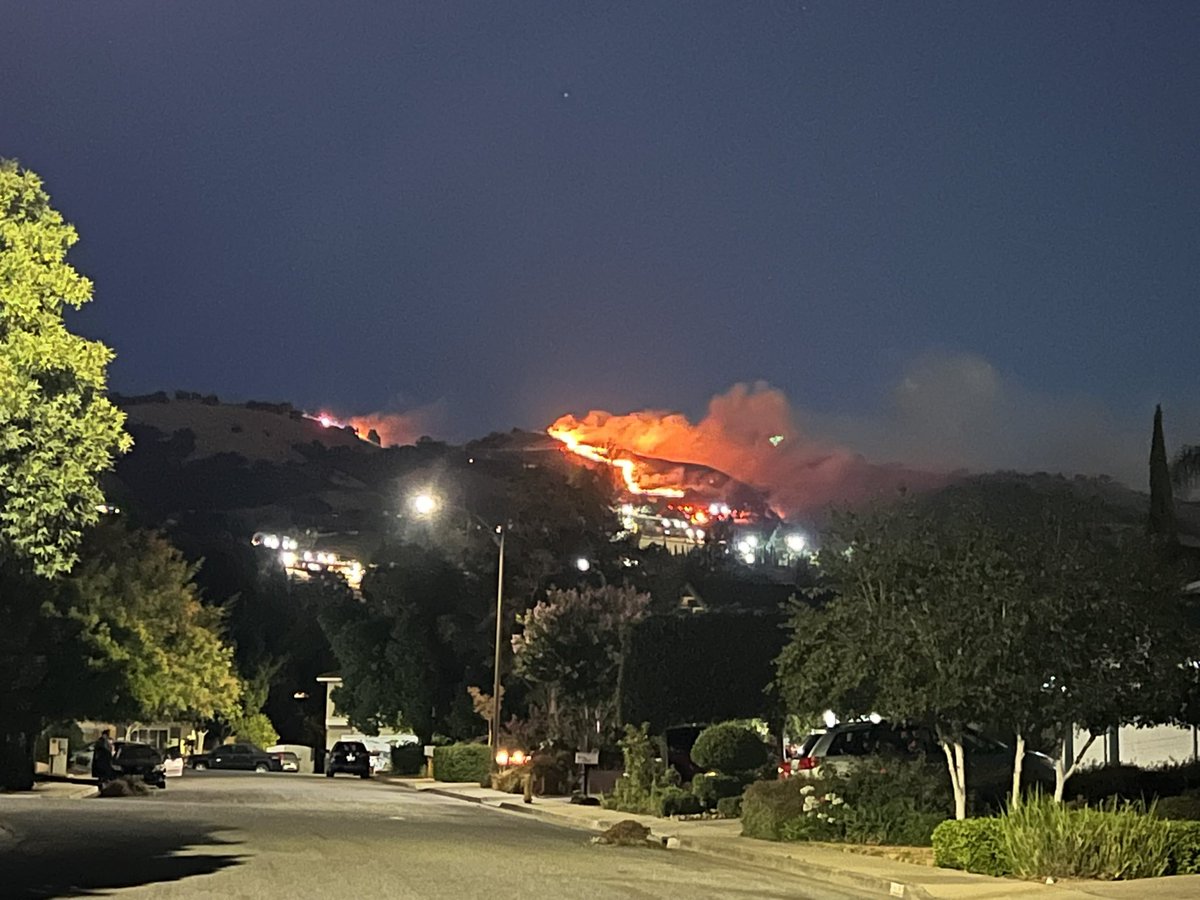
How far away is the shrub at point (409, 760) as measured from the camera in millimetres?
63312

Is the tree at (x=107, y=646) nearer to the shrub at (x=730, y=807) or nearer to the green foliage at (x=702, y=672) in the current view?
the green foliage at (x=702, y=672)

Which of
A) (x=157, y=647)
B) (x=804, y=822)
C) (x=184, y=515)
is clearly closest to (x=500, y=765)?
(x=157, y=647)

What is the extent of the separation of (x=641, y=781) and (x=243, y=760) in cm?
3986

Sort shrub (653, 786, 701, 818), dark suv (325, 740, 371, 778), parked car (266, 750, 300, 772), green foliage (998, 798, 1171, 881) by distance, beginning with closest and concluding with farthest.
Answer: green foliage (998, 798, 1171, 881) → shrub (653, 786, 701, 818) → dark suv (325, 740, 371, 778) → parked car (266, 750, 300, 772)

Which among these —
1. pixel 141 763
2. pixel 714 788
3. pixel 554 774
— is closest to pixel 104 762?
pixel 141 763

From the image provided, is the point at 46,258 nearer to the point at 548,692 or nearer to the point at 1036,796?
the point at 1036,796

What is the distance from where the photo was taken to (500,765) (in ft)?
163

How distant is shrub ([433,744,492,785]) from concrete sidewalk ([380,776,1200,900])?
20.2 m

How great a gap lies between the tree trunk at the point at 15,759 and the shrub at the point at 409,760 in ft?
59.8

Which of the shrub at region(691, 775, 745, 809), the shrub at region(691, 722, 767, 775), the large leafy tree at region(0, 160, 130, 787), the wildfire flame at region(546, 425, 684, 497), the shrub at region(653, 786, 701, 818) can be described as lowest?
the shrub at region(653, 786, 701, 818)

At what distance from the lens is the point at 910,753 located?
27.2 metres

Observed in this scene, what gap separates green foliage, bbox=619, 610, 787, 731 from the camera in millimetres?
41188

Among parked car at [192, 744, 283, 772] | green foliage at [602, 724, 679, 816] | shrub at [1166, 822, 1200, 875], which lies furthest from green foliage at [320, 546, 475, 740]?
shrub at [1166, 822, 1200, 875]

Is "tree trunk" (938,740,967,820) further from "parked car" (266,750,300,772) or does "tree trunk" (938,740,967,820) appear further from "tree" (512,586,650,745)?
"parked car" (266,750,300,772)
